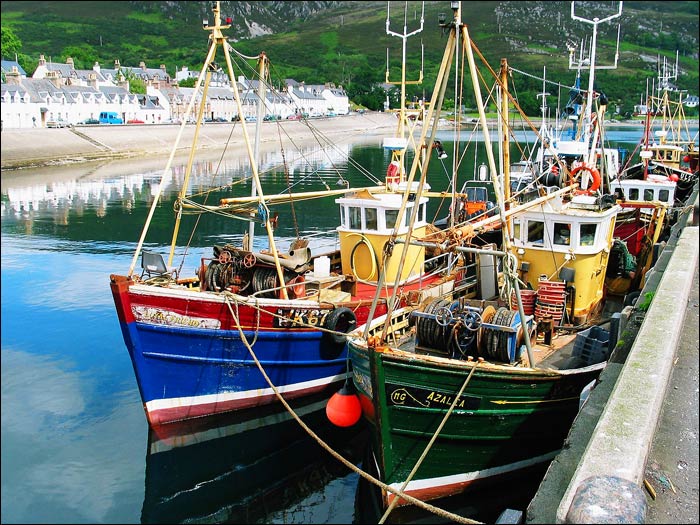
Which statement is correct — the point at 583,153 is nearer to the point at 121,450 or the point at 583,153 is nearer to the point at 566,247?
the point at 566,247

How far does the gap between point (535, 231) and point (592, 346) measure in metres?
3.42

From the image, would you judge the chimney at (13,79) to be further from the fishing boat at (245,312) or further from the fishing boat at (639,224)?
the fishing boat at (245,312)

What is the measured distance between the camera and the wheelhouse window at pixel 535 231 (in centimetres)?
1412

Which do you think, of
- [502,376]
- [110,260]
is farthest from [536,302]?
[110,260]

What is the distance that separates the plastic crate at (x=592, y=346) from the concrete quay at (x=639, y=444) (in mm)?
2015

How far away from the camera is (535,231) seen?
14188mm

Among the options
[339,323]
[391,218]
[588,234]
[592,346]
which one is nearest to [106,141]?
[391,218]

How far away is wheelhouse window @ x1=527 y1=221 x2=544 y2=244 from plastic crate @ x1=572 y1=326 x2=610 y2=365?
280 cm

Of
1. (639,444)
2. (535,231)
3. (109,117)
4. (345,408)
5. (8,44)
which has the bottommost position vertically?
(345,408)

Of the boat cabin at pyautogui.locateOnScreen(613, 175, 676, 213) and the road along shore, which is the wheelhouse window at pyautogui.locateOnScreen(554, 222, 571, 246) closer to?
the boat cabin at pyautogui.locateOnScreen(613, 175, 676, 213)

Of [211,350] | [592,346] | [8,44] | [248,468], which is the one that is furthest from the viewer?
[8,44]

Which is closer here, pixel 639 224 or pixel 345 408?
pixel 345 408

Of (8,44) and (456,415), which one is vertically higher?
(8,44)

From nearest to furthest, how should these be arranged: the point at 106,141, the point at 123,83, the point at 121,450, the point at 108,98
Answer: the point at 121,450, the point at 106,141, the point at 108,98, the point at 123,83
